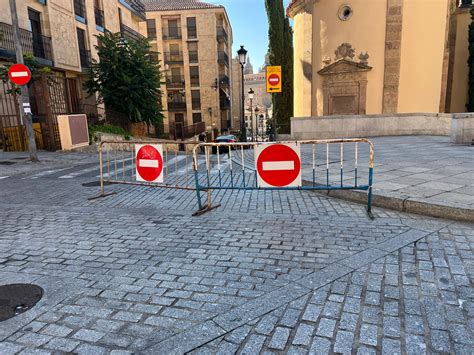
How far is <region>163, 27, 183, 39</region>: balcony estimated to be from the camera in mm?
44750

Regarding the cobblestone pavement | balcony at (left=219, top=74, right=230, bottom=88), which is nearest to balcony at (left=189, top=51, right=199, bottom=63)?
balcony at (left=219, top=74, right=230, bottom=88)

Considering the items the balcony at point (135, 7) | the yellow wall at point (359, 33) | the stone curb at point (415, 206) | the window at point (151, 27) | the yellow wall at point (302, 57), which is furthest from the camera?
the window at point (151, 27)

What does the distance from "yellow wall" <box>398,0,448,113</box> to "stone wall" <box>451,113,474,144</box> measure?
22.3ft

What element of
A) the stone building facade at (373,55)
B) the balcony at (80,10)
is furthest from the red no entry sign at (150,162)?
the balcony at (80,10)

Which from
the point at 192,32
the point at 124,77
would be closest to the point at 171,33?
the point at 192,32

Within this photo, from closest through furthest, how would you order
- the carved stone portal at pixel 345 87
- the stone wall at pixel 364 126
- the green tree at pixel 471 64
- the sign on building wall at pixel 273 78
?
the sign on building wall at pixel 273 78 < the stone wall at pixel 364 126 < the carved stone portal at pixel 345 87 < the green tree at pixel 471 64

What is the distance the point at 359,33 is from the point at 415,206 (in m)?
16.3

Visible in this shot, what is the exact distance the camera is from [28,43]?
1722 centimetres

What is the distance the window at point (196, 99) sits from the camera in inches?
1775

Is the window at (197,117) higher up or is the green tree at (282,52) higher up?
the green tree at (282,52)

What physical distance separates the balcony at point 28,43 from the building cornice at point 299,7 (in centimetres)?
1430

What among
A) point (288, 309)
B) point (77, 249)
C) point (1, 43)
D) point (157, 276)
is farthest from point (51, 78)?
point (288, 309)

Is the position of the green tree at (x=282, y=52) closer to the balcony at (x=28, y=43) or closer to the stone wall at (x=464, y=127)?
the stone wall at (x=464, y=127)

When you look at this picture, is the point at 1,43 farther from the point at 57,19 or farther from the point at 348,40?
the point at 348,40
